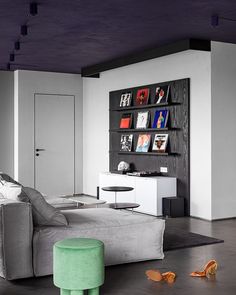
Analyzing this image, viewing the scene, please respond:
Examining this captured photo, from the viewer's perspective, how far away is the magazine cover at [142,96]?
8.80 meters

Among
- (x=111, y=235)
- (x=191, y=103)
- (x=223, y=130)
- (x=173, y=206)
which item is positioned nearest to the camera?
(x=111, y=235)

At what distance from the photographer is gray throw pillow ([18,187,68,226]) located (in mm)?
4520

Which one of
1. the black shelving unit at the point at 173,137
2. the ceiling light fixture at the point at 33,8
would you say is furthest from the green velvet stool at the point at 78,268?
the black shelving unit at the point at 173,137

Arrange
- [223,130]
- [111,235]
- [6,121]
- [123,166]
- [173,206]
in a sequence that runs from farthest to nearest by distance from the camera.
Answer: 1. [6,121]
2. [123,166]
3. [173,206]
4. [223,130]
5. [111,235]

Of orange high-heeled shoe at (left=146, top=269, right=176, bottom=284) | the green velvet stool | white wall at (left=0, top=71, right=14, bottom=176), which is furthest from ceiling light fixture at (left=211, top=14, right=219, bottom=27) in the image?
white wall at (left=0, top=71, right=14, bottom=176)

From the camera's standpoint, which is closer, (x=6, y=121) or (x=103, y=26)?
(x=103, y=26)

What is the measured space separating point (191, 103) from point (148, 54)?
3.99 ft

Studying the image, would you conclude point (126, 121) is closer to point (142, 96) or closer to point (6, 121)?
point (142, 96)

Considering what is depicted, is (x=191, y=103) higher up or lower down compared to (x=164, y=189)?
higher up

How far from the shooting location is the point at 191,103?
25.7 ft

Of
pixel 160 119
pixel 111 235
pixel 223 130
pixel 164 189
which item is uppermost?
pixel 160 119

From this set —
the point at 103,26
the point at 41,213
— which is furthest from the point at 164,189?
the point at 41,213

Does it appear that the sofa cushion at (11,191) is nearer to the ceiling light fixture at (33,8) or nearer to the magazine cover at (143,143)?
the ceiling light fixture at (33,8)

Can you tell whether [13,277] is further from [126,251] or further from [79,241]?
[126,251]
